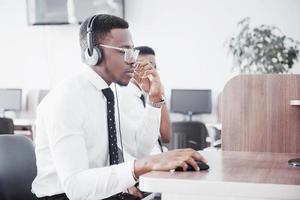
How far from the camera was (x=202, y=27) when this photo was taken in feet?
19.4

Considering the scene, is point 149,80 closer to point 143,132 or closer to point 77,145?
point 143,132

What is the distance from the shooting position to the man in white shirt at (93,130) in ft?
4.73

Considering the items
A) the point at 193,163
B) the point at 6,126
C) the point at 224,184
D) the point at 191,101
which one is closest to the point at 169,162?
the point at 193,163

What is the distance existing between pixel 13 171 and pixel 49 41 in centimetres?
479

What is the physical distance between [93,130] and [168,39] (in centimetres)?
441

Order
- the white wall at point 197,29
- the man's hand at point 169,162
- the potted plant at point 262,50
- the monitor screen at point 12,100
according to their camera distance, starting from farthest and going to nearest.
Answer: the monitor screen at point 12,100
the white wall at point 197,29
the potted plant at point 262,50
the man's hand at point 169,162

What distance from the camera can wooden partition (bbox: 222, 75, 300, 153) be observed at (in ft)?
6.13

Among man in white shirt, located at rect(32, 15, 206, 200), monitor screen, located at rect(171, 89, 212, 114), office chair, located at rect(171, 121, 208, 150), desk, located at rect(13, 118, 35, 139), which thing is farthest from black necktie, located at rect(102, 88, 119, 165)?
desk, located at rect(13, 118, 35, 139)

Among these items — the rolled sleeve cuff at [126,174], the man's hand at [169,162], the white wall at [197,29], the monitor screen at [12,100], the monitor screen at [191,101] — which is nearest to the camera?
the man's hand at [169,162]

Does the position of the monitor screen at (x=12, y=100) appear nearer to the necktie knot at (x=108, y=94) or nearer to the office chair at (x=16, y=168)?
the office chair at (x=16, y=168)

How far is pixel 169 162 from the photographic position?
124cm

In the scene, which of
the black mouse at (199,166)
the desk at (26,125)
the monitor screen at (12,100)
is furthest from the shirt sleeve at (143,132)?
the monitor screen at (12,100)

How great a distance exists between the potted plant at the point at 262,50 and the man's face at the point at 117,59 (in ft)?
10.4

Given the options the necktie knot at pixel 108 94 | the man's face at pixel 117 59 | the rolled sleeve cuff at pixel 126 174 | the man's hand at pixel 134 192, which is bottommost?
the man's hand at pixel 134 192
